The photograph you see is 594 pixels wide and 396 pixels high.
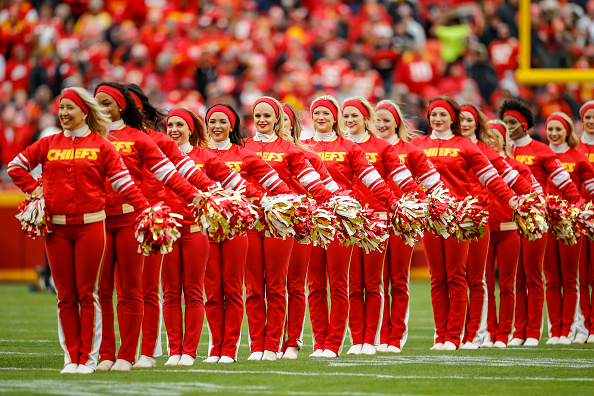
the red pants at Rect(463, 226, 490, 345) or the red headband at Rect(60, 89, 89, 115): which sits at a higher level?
the red headband at Rect(60, 89, 89, 115)

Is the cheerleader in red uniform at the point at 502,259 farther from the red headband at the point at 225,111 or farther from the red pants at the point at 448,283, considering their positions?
the red headband at the point at 225,111

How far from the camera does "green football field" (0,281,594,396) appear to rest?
649 centimetres

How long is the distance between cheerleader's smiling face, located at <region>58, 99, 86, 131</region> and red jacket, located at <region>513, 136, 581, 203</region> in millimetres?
4816

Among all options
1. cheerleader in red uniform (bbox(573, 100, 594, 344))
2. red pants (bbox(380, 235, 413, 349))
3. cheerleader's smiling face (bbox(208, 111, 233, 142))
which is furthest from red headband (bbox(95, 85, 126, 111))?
cheerleader in red uniform (bbox(573, 100, 594, 344))

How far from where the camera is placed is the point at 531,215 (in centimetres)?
958

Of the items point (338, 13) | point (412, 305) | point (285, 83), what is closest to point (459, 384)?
point (412, 305)

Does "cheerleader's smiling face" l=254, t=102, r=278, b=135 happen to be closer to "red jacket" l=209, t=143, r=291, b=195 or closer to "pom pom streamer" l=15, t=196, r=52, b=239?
"red jacket" l=209, t=143, r=291, b=195

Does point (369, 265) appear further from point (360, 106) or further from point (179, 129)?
point (179, 129)

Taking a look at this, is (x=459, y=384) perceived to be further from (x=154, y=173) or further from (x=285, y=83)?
(x=285, y=83)

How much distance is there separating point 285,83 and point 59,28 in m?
5.59

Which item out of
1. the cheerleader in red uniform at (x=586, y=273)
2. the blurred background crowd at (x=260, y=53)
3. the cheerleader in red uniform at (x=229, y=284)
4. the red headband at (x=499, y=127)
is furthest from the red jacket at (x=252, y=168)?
the blurred background crowd at (x=260, y=53)

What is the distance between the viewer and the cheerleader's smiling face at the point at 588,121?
1091 cm

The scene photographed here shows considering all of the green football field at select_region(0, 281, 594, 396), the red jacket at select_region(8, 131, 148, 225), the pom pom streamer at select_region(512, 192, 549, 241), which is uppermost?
the red jacket at select_region(8, 131, 148, 225)

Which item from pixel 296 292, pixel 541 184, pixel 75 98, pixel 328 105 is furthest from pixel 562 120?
pixel 75 98
